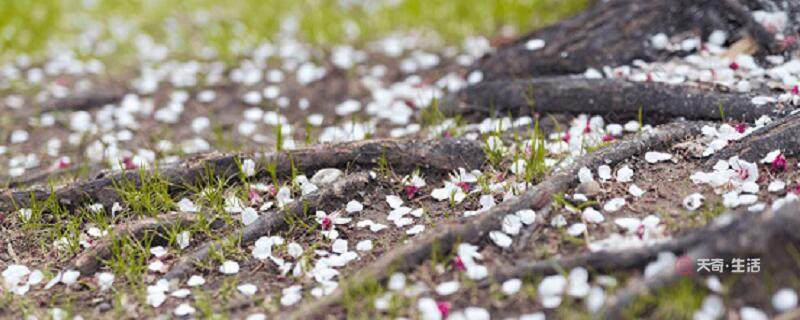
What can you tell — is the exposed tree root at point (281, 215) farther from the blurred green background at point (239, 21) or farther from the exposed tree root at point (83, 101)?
the blurred green background at point (239, 21)

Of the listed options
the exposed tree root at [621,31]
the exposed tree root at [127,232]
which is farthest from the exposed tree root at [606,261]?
the exposed tree root at [621,31]

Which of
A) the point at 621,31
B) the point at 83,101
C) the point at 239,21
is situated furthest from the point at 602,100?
the point at 239,21

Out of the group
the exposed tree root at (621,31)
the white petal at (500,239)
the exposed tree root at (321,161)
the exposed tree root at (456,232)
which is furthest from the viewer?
the exposed tree root at (621,31)

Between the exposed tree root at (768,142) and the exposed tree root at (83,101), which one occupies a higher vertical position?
the exposed tree root at (768,142)

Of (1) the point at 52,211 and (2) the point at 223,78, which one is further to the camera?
(2) the point at 223,78

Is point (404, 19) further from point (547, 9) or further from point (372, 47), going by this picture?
point (547, 9)

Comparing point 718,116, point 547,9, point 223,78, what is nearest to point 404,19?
point 547,9
